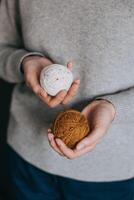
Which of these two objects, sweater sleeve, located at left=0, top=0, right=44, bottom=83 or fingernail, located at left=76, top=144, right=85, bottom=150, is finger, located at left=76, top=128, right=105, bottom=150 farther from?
sweater sleeve, located at left=0, top=0, right=44, bottom=83

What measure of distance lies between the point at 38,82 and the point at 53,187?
0.79 feet

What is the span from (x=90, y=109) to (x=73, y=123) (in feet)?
0.17

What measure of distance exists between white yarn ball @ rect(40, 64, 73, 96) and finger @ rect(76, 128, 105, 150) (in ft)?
0.28

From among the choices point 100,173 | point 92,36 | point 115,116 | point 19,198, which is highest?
point 92,36

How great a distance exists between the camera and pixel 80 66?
596 mm

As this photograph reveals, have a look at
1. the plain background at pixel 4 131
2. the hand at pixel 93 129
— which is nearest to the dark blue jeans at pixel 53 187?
the hand at pixel 93 129

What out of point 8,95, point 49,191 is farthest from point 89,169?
point 8,95

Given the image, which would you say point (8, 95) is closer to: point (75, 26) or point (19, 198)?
point (19, 198)

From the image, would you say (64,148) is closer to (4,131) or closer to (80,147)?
(80,147)

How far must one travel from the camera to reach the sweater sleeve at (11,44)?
0.67m

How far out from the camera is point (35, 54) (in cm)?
65

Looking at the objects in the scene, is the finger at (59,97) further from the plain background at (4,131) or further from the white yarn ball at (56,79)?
the plain background at (4,131)

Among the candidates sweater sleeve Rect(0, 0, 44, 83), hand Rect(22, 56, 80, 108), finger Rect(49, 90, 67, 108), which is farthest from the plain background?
finger Rect(49, 90, 67, 108)

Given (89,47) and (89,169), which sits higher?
(89,47)
